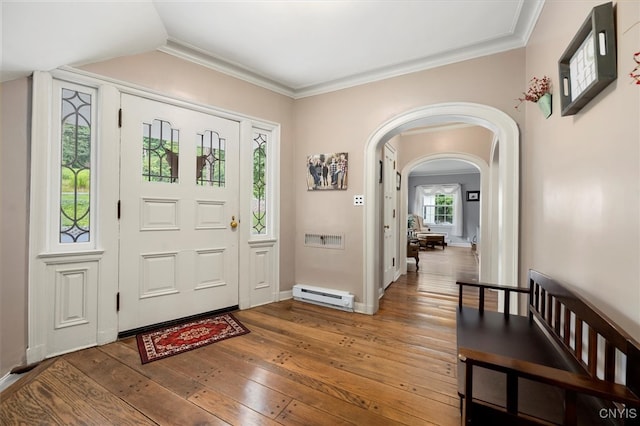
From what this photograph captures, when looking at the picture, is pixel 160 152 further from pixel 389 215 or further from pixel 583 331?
pixel 583 331

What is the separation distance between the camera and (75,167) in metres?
Answer: 2.14

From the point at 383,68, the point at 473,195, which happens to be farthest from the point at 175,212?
the point at 473,195

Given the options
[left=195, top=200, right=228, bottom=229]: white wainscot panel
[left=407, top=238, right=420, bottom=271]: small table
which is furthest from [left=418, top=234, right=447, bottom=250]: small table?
[left=195, top=200, right=228, bottom=229]: white wainscot panel

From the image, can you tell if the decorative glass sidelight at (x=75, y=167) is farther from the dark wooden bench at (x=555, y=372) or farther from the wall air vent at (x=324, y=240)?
the dark wooden bench at (x=555, y=372)

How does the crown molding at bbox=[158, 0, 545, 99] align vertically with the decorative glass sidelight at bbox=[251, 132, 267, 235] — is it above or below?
above

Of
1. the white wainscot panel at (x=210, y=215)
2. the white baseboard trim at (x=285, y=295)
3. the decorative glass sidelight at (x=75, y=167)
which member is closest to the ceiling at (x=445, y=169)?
the white baseboard trim at (x=285, y=295)

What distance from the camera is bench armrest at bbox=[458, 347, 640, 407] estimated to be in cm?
75

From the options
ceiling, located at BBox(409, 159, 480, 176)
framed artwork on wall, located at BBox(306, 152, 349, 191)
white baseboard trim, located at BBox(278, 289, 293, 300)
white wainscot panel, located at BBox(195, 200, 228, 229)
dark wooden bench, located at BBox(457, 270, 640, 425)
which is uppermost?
ceiling, located at BBox(409, 159, 480, 176)

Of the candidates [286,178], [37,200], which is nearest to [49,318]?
[37,200]

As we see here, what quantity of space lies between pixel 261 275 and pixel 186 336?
1.07m

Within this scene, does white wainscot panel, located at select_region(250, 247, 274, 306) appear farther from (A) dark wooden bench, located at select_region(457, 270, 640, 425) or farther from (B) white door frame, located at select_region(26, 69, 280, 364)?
(A) dark wooden bench, located at select_region(457, 270, 640, 425)

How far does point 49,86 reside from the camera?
6.48 feet

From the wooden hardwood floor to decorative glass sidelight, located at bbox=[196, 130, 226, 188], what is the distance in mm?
1540

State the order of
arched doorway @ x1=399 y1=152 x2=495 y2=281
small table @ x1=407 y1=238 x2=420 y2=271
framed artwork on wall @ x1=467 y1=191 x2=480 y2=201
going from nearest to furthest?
arched doorway @ x1=399 y1=152 x2=495 y2=281 → small table @ x1=407 y1=238 x2=420 y2=271 → framed artwork on wall @ x1=467 y1=191 x2=480 y2=201
